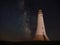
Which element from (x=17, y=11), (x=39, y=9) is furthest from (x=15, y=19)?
(x=39, y=9)

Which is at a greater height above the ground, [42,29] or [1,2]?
[1,2]

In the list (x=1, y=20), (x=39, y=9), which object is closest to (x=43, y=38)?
(x=39, y=9)

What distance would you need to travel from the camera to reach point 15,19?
2.49m

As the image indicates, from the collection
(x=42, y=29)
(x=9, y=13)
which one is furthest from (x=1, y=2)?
(x=42, y=29)

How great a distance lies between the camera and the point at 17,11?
2.50 meters

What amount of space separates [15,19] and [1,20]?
0.15m

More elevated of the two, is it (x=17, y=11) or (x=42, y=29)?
(x=17, y=11)

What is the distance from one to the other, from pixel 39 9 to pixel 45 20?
140 millimetres
